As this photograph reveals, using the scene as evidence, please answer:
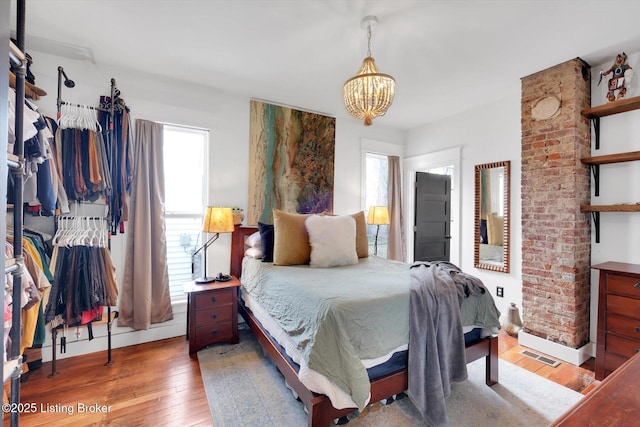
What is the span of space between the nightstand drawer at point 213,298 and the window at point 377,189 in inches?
94.5

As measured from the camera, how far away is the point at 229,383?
208cm

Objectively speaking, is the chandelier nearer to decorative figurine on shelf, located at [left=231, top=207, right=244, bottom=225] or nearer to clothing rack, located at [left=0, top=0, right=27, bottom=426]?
clothing rack, located at [left=0, top=0, right=27, bottom=426]

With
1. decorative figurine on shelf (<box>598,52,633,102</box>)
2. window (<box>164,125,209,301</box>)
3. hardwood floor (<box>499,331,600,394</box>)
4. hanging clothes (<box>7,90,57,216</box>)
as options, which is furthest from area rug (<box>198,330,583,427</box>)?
decorative figurine on shelf (<box>598,52,633,102</box>)

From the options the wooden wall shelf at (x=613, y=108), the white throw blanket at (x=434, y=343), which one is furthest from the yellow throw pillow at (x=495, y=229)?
the white throw blanket at (x=434, y=343)

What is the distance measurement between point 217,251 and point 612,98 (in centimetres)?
409

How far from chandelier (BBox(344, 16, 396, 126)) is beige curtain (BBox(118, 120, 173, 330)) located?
2.09 meters

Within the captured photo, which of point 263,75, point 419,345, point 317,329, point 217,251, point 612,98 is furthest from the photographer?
point 217,251

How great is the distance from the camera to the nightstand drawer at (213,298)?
99.0 inches

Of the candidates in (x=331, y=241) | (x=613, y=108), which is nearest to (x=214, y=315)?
(x=331, y=241)

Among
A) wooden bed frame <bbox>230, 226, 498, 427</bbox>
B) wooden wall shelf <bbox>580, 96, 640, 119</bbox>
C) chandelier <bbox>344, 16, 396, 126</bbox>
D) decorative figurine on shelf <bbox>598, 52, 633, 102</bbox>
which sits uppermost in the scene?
decorative figurine on shelf <bbox>598, 52, 633, 102</bbox>

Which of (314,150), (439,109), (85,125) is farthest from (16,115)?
(439,109)

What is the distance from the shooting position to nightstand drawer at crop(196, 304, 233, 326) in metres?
2.52

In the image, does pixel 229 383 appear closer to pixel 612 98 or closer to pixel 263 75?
pixel 263 75

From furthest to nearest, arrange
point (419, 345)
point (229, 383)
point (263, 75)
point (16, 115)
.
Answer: point (263, 75) → point (229, 383) → point (419, 345) → point (16, 115)
